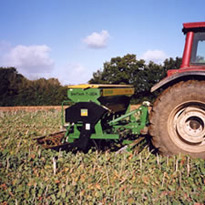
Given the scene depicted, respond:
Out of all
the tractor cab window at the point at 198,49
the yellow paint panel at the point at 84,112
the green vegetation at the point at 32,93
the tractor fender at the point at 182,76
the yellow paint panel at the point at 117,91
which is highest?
the tractor cab window at the point at 198,49

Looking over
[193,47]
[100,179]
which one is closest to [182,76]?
[193,47]

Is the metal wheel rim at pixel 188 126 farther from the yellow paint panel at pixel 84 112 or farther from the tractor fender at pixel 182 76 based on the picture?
the yellow paint panel at pixel 84 112

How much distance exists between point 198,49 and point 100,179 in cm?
270

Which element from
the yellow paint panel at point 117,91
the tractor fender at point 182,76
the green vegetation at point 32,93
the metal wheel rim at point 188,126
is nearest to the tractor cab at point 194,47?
the tractor fender at point 182,76

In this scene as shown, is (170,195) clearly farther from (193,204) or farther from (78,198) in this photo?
(78,198)

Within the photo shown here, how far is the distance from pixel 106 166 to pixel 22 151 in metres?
1.78

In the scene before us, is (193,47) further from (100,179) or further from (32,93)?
(32,93)

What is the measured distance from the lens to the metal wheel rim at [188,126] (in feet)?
12.9

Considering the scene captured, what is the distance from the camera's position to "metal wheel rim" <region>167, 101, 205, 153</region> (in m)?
3.94

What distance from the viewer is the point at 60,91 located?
786 inches

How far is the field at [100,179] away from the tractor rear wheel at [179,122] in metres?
0.21

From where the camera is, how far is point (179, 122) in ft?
13.4

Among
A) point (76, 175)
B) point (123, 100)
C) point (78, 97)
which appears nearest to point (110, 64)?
point (123, 100)

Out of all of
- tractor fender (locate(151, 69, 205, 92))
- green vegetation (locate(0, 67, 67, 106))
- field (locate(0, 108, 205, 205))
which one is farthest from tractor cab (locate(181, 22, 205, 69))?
green vegetation (locate(0, 67, 67, 106))
